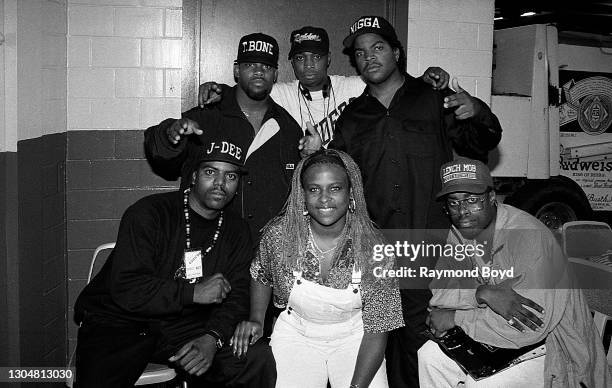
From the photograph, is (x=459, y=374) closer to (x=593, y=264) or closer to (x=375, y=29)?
(x=593, y=264)

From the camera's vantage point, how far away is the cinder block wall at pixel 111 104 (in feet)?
13.7

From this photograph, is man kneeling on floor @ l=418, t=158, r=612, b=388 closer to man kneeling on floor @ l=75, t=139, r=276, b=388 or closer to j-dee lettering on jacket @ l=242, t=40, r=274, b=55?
man kneeling on floor @ l=75, t=139, r=276, b=388

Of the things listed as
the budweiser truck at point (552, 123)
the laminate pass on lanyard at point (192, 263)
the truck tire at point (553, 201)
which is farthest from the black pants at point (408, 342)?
the truck tire at point (553, 201)

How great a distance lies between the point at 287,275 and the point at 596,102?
5043 mm

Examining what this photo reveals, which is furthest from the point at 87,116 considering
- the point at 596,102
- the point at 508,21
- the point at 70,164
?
the point at 508,21

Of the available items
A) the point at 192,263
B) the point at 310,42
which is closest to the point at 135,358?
the point at 192,263

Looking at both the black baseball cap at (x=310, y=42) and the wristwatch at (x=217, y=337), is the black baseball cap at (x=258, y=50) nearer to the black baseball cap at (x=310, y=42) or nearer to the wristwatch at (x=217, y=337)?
the black baseball cap at (x=310, y=42)

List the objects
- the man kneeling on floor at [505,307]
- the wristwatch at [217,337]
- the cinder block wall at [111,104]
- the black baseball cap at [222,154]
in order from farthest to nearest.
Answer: the cinder block wall at [111,104] < the black baseball cap at [222,154] < the wristwatch at [217,337] < the man kneeling on floor at [505,307]

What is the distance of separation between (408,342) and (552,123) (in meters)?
3.72

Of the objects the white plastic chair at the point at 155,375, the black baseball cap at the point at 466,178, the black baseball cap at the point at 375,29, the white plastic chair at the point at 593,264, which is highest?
the black baseball cap at the point at 375,29

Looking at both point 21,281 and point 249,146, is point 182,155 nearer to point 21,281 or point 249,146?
point 249,146

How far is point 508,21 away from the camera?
802 cm

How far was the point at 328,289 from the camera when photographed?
2.90 meters
